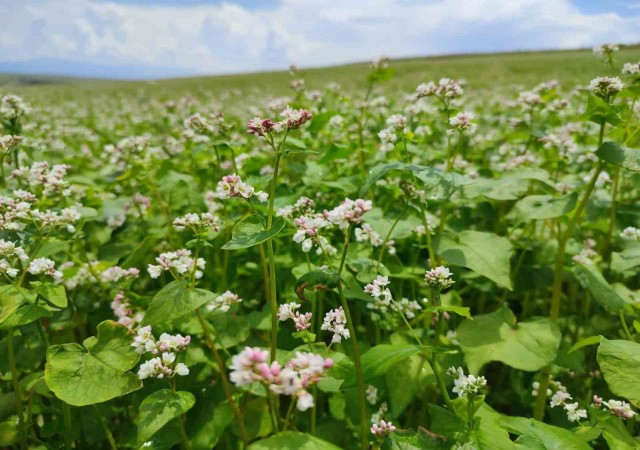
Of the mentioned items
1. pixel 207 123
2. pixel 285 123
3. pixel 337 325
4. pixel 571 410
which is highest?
pixel 285 123

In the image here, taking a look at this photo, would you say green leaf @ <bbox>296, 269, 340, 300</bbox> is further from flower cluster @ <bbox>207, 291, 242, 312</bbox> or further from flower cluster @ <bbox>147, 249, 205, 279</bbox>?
flower cluster @ <bbox>207, 291, 242, 312</bbox>

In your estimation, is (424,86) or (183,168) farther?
(183,168)

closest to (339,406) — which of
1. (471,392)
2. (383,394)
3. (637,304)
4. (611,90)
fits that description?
(383,394)

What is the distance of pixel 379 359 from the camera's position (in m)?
1.90

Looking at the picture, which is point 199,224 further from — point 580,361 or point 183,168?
point 183,168

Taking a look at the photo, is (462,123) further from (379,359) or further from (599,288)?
(379,359)

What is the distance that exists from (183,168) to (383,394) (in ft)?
11.6

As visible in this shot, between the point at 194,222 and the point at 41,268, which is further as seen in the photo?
the point at 41,268

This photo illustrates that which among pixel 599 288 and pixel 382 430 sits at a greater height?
pixel 599 288

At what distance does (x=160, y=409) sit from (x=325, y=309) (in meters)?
1.70

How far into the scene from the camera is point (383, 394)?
A: 2701 mm

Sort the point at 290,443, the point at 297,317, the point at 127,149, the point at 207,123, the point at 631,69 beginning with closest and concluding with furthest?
the point at 290,443
the point at 297,317
the point at 631,69
the point at 207,123
the point at 127,149

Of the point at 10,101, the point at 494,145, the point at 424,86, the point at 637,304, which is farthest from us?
the point at 494,145

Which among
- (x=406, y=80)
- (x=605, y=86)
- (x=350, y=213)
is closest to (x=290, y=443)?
(x=350, y=213)
